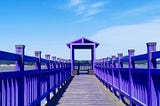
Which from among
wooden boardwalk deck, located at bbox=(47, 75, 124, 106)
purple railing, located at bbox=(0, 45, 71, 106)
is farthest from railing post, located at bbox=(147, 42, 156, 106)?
wooden boardwalk deck, located at bbox=(47, 75, 124, 106)

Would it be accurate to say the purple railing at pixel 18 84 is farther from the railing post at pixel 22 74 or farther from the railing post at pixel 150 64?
the railing post at pixel 150 64

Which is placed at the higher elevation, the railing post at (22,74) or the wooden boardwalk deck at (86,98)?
the railing post at (22,74)

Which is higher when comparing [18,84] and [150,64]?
[150,64]

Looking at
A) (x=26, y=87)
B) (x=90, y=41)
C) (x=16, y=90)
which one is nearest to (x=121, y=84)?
(x=26, y=87)

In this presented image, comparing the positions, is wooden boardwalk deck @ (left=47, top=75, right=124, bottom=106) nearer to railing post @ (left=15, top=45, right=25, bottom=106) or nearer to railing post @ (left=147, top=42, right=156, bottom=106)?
railing post @ (left=147, top=42, right=156, bottom=106)

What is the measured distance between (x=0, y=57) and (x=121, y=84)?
6343mm

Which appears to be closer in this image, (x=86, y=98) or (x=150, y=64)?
(x=150, y=64)

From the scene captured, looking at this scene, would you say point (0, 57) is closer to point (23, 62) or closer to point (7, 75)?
point (7, 75)

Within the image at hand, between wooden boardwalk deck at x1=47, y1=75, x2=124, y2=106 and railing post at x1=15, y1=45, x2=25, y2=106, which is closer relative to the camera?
railing post at x1=15, y1=45, x2=25, y2=106

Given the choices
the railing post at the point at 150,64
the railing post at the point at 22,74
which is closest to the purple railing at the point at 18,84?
the railing post at the point at 22,74

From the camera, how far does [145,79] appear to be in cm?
659

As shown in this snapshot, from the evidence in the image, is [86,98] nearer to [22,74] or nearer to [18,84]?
[22,74]

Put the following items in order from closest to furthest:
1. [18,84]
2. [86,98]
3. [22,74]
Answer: [18,84], [22,74], [86,98]

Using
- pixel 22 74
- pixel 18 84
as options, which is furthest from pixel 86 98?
pixel 18 84
